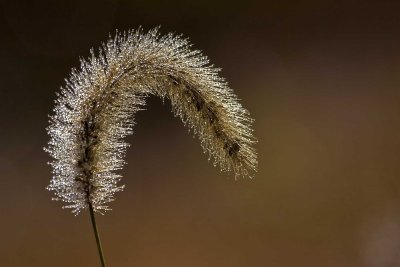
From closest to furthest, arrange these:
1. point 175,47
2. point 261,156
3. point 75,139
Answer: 1. point 75,139
2. point 175,47
3. point 261,156

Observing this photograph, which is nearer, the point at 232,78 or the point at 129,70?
the point at 129,70

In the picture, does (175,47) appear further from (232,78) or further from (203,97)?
(232,78)

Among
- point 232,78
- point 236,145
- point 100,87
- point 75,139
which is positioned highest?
point 232,78

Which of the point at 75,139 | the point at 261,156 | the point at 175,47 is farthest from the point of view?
the point at 261,156

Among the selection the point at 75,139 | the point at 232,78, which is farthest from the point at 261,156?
the point at 75,139

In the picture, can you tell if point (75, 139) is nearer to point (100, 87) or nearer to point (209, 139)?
point (100, 87)

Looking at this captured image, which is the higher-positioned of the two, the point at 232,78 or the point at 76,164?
the point at 232,78

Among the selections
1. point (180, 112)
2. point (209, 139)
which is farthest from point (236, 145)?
point (180, 112)
